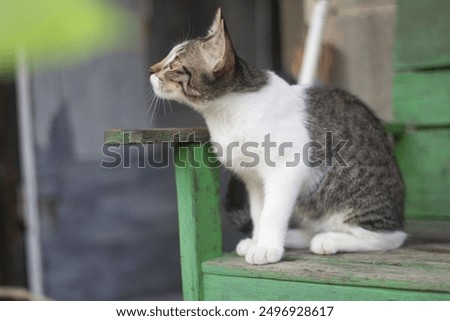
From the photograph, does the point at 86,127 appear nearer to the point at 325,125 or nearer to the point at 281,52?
the point at 281,52

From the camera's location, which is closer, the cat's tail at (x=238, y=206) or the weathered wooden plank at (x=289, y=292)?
the weathered wooden plank at (x=289, y=292)

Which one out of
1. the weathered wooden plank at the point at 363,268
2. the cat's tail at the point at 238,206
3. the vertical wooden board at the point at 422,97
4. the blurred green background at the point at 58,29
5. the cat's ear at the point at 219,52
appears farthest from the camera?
the blurred green background at the point at 58,29

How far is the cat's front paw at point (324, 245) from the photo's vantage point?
108 centimetres

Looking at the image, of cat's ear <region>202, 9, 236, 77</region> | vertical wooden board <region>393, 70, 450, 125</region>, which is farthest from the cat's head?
vertical wooden board <region>393, 70, 450, 125</region>

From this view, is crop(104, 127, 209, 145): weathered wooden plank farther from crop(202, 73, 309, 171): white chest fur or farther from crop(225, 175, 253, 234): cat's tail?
crop(225, 175, 253, 234): cat's tail

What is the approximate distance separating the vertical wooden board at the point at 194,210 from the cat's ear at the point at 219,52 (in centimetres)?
14

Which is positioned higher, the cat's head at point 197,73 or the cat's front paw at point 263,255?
the cat's head at point 197,73

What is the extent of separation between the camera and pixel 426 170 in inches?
58.5

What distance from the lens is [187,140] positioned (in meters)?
1.04

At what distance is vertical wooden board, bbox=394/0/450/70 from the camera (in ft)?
4.83

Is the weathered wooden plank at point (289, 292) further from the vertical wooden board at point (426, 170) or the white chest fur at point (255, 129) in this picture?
the vertical wooden board at point (426, 170)

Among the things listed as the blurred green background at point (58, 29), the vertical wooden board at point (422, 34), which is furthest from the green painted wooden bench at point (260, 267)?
the blurred green background at point (58, 29)
